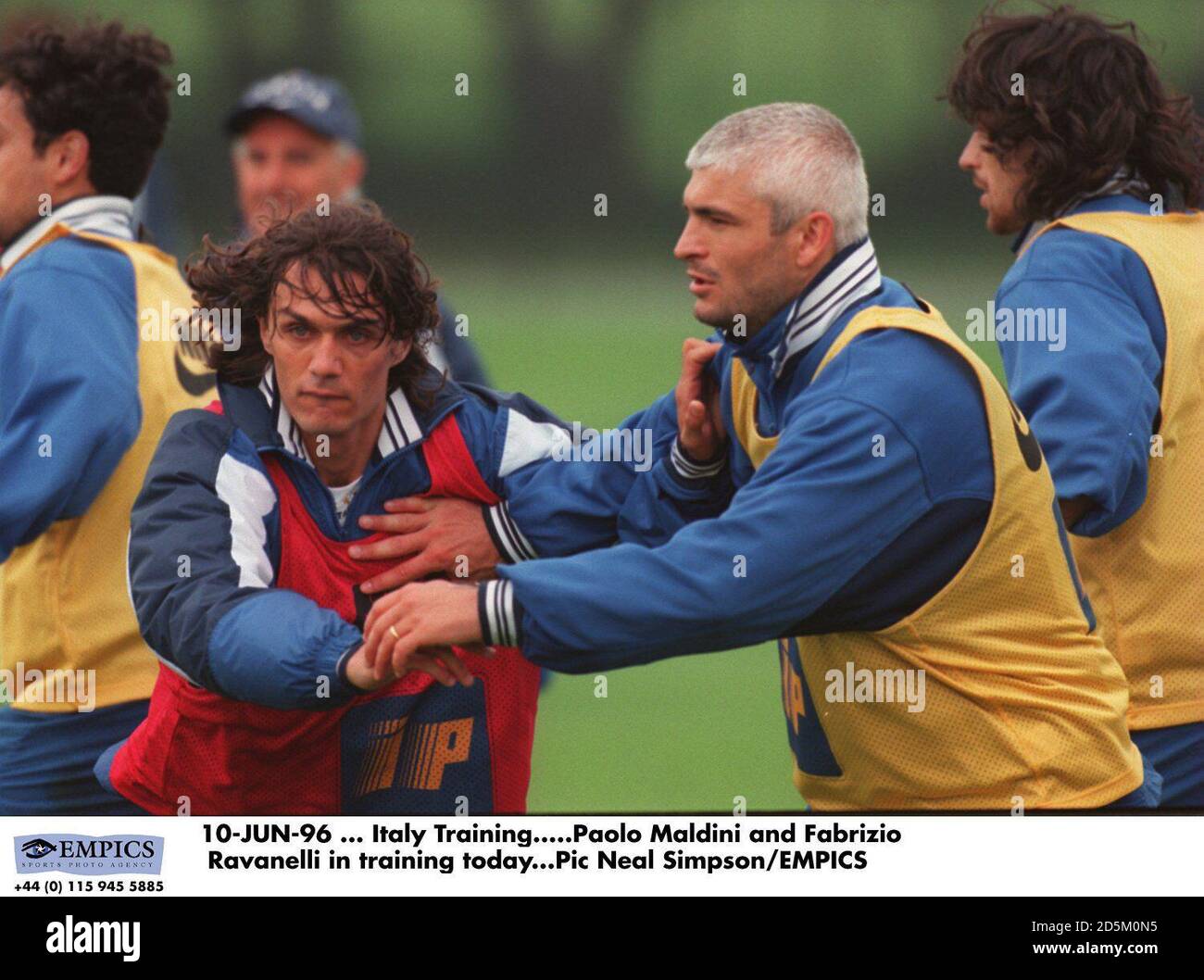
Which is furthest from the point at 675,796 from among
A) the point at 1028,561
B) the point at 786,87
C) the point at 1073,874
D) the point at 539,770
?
the point at 786,87

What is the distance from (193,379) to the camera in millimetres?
3230

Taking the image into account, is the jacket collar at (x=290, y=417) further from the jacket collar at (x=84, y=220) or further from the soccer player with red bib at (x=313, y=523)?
the jacket collar at (x=84, y=220)

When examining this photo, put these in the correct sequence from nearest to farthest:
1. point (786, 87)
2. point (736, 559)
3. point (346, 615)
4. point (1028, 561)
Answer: point (736, 559) → point (1028, 561) → point (346, 615) → point (786, 87)

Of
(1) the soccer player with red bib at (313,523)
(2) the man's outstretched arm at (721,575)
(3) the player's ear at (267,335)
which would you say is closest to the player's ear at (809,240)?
(2) the man's outstretched arm at (721,575)

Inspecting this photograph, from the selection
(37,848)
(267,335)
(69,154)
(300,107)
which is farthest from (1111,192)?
(300,107)

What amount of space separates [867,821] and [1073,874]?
1.11ft

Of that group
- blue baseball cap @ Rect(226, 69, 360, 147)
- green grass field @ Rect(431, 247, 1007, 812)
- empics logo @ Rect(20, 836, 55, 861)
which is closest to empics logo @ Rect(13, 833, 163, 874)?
empics logo @ Rect(20, 836, 55, 861)

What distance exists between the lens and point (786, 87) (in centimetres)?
1061

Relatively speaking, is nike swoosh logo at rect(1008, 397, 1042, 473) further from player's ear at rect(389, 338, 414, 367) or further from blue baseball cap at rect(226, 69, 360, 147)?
blue baseball cap at rect(226, 69, 360, 147)

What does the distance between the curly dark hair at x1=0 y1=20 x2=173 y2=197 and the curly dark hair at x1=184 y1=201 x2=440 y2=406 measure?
0.79 metres

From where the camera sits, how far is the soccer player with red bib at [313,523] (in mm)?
2324

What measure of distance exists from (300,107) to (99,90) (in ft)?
4.96

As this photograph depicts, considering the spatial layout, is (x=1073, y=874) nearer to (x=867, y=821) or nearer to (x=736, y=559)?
(x=867, y=821)
